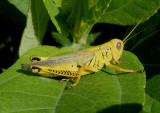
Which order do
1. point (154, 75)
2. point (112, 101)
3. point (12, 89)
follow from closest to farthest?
point (112, 101) → point (12, 89) → point (154, 75)

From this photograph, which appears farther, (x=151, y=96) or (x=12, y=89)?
(x=151, y=96)

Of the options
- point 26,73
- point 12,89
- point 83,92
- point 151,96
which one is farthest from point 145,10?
point 12,89

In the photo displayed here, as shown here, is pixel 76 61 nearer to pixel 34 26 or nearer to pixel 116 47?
pixel 116 47

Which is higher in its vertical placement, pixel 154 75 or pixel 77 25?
pixel 77 25

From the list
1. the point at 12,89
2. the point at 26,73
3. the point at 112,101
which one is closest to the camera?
the point at 112,101

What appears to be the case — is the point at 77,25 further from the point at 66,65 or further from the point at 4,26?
the point at 4,26

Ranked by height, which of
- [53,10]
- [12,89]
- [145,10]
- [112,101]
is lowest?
[12,89]

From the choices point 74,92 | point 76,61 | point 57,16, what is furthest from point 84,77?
point 57,16

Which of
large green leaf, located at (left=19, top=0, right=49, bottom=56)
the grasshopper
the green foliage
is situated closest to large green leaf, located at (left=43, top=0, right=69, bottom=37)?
the green foliage
